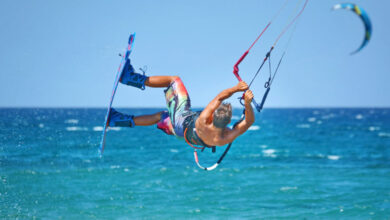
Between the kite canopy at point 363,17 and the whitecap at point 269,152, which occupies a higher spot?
the kite canopy at point 363,17

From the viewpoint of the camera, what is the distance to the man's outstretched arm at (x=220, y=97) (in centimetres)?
562

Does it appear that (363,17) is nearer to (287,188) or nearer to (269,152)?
(287,188)

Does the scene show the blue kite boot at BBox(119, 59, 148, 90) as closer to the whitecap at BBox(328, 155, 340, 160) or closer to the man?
the man

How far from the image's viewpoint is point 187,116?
6293 millimetres

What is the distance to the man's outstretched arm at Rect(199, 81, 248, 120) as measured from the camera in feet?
18.4

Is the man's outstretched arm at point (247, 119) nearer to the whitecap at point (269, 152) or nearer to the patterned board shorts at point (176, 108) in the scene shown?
the patterned board shorts at point (176, 108)

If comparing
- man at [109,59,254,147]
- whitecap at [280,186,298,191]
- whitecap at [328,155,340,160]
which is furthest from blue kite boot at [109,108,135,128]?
whitecap at [328,155,340,160]

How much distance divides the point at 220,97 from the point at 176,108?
38.2 inches

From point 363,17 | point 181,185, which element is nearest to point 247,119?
point 363,17

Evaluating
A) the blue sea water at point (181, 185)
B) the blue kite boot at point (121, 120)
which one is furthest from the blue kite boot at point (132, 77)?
the blue sea water at point (181, 185)

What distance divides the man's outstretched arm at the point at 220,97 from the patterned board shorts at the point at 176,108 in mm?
560

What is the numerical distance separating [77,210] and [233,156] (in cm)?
1666

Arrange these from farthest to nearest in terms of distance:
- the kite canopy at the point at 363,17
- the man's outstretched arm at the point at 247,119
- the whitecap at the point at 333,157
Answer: the whitecap at the point at 333,157, the man's outstretched arm at the point at 247,119, the kite canopy at the point at 363,17

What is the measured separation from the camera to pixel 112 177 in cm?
2005
